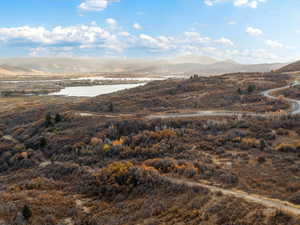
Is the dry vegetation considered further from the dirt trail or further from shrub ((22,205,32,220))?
the dirt trail

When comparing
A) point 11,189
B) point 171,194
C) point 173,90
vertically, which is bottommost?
point 11,189

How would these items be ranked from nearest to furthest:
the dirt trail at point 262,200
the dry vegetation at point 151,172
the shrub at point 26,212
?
the dirt trail at point 262,200, the dry vegetation at point 151,172, the shrub at point 26,212

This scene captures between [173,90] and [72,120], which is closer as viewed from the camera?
[72,120]

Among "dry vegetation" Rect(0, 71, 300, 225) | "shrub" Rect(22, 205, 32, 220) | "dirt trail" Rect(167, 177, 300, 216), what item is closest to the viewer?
"dirt trail" Rect(167, 177, 300, 216)

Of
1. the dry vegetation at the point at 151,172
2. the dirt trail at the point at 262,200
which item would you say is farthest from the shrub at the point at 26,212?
the dirt trail at the point at 262,200

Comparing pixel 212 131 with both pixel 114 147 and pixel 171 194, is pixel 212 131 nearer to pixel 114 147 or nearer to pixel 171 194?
pixel 114 147

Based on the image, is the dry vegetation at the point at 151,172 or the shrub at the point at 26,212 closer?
the dry vegetation at the point at 151,172

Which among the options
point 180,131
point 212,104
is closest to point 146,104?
point 212,104

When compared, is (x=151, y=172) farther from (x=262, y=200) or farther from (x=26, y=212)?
(x=26, y=212)

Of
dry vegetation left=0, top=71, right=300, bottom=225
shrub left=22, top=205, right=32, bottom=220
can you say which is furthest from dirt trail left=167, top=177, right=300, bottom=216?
shrub left=22, top=205, right=32, bottom=220

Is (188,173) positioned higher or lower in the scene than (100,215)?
higher

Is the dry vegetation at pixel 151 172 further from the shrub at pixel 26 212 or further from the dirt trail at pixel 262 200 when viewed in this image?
the dirt trail at pixel 262 200
